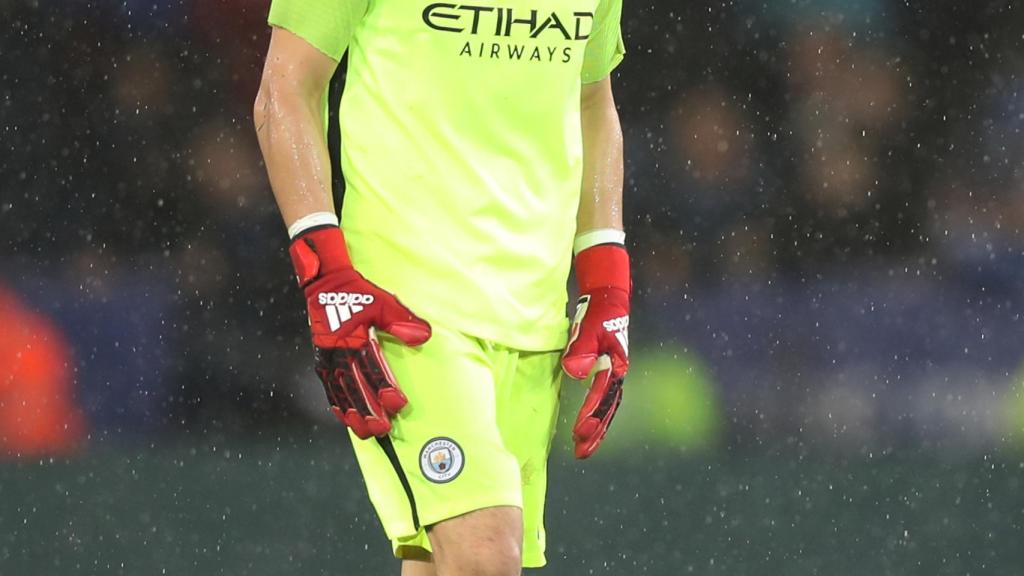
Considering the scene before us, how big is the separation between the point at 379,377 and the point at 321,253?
0.19 metres

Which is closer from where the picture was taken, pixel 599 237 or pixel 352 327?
pixel 352 327

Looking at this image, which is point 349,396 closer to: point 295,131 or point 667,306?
point 295,131

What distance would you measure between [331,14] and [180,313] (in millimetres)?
2681

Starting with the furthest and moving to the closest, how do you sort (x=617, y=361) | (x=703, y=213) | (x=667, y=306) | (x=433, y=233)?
(x=703, y=213)
(x=667, y=306)
(x=617, y=361)
(x=433, y=233)

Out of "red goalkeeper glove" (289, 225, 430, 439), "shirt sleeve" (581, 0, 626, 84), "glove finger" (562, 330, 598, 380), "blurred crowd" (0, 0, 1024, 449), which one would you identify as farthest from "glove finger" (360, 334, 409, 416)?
"blurred crowd" (0, 0, 1024, 449)

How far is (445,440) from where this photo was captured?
2.40 metres

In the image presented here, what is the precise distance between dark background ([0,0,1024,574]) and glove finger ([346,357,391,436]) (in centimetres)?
194

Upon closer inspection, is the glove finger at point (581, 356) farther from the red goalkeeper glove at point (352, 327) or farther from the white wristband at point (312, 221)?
the white wristband at point (312, 221)

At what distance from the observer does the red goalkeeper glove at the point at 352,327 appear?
238 centimetres

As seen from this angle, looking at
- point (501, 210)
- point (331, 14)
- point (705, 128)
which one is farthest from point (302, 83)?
point (705, 128)

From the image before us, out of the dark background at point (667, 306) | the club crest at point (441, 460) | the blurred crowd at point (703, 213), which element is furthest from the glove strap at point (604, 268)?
the blurred crowd at point (703, 213)

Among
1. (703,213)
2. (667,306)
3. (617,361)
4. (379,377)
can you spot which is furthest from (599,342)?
(703,213)

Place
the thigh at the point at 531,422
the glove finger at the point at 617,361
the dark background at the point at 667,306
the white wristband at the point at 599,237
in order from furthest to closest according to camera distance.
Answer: the dark background at the point at 667,306 → the white wristband at the point at 599,237 → the glove finger at the point at 617,361 → the thigh at the point at 531,422

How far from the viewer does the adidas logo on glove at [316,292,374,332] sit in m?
2.38
